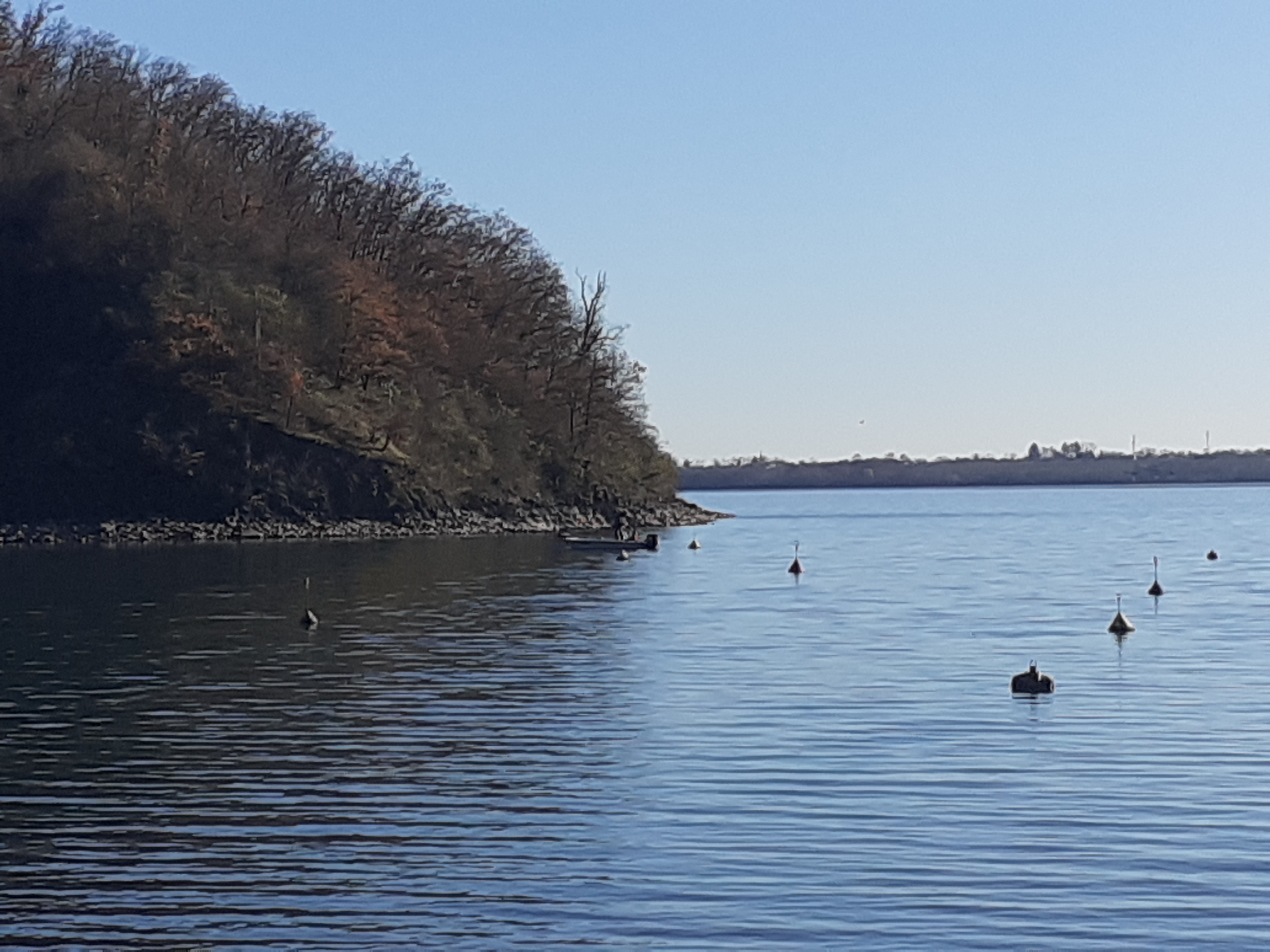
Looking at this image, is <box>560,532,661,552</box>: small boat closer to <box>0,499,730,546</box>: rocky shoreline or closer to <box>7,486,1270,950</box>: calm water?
<box>0,499,730,546</box>: rocky shoreline

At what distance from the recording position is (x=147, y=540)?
113250 millimetres

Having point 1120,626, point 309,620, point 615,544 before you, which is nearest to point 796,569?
point 615,544

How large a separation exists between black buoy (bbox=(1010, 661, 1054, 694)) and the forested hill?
9009 centimetres

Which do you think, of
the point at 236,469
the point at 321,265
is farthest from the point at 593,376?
the point at 236,469

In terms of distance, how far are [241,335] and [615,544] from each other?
37.7 meters

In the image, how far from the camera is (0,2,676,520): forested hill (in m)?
121

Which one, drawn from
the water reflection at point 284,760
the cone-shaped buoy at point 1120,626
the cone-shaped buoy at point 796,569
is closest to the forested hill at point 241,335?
the cone-shaped buoy at point 796,569

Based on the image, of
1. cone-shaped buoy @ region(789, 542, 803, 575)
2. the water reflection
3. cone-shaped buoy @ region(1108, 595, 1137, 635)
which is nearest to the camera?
the water reflection

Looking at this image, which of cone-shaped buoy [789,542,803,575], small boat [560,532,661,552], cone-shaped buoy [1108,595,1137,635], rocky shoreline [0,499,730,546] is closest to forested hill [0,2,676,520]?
rocky shoreline [0,499,730,546]

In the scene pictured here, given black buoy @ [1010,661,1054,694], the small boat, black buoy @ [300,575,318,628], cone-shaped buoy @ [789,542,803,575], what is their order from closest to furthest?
black buoy @ [1010,661,1054,694], black buoy @ [300,575,318,628], cone-shaped buoy @ [789,542,803,575], the small boat

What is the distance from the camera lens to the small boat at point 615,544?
104m

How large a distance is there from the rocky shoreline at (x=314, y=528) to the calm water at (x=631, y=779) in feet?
179

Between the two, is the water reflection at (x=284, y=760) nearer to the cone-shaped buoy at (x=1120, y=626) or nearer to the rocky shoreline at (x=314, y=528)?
the cone-shaped buoy at (x=1120, y=626)

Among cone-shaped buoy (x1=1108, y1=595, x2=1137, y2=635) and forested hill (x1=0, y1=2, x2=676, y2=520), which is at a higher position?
forested hill (x1=0, y1=2, x2=676, y2=520)
